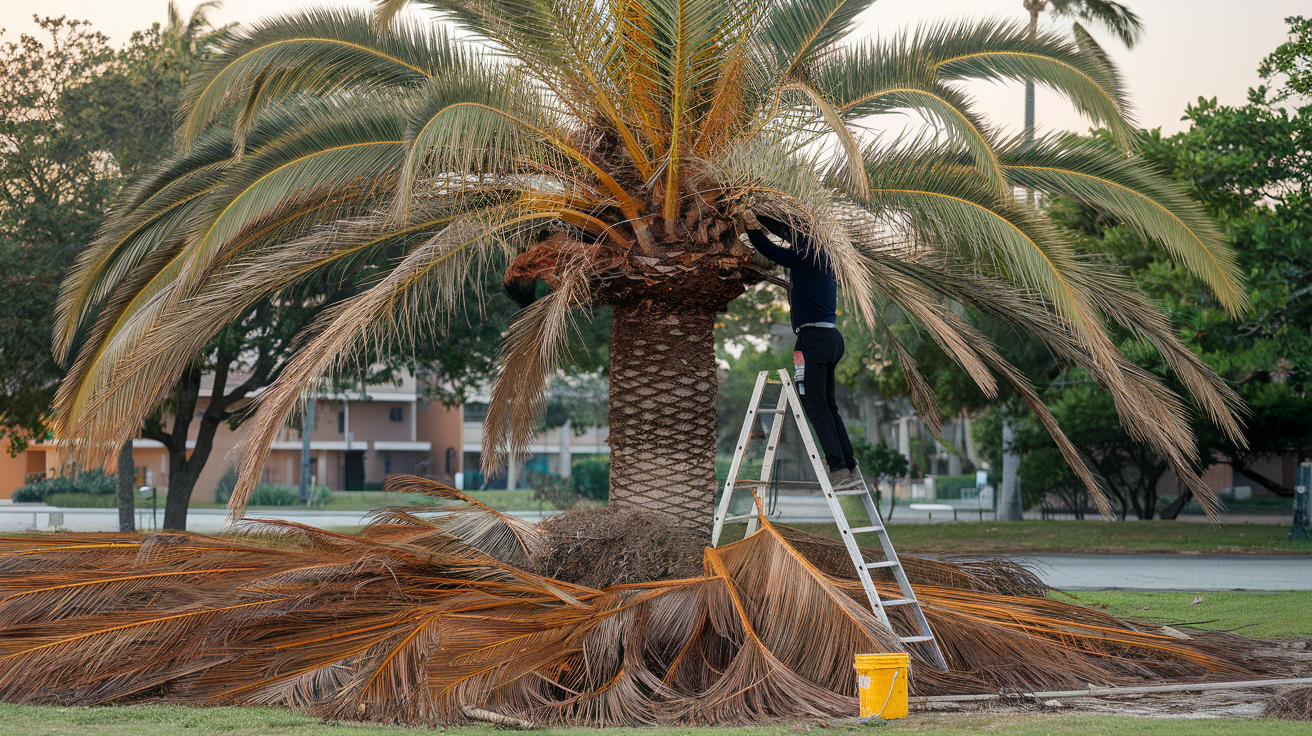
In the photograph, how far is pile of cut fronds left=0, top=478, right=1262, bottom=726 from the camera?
5.11 metres

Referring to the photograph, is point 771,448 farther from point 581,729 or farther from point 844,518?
point 581,729

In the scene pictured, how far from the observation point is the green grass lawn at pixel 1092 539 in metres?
15.1

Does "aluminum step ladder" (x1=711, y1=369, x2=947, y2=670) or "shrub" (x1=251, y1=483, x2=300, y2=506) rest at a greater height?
"aluminum step ladder" (x1=711, y1=369, x2=947, y2=670)

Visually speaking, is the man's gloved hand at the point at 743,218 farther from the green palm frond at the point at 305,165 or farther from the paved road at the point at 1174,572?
the paved road at the point at 1174,572

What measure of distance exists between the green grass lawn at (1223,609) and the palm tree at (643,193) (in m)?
1.61

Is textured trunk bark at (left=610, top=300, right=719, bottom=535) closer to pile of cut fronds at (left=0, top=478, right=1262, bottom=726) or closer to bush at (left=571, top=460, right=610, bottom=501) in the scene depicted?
pile of cut fronds at (left=0, top=478, right=1262, bottom=726)

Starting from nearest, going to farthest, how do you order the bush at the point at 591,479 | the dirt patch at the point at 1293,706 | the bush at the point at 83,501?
the dirt patch at the point at 1293,706
the bush at the point at 83,501
the bush at the point at 591,479

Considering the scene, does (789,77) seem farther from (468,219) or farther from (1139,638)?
(1139,638)

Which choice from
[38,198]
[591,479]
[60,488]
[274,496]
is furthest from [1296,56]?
[60,488]

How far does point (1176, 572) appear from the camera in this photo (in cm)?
1248

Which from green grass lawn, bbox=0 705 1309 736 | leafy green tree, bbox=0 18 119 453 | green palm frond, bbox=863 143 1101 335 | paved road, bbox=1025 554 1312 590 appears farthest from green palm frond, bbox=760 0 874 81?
leafy green tree, bbox=0 18 119 453

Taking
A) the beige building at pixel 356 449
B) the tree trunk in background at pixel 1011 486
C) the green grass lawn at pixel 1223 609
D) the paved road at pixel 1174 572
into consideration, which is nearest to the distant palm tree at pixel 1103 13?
the tree trunk in background at pixel 1011 486

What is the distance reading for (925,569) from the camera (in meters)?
7.51

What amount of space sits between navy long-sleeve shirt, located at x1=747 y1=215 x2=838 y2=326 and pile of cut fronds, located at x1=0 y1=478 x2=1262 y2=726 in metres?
1.53
